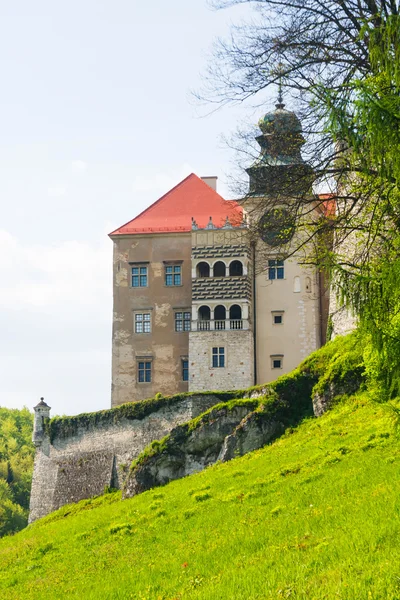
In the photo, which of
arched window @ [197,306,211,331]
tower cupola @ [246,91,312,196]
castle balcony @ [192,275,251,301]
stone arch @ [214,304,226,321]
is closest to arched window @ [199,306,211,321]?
arched window @ [197,306,211,331]

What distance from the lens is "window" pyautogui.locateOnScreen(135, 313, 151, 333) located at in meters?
43.2

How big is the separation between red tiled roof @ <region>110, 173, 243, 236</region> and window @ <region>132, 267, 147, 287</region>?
1.73 metres

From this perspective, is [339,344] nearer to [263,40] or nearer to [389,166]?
[263,40]

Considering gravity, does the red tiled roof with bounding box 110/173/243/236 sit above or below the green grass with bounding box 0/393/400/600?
above

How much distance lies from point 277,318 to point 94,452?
10064 millimetres

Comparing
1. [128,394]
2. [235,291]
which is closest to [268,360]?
[235,291]

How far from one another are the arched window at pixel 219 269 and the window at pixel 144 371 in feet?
16.2

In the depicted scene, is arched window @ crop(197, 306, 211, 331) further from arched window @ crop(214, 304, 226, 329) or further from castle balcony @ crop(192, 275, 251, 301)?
castle balcony @ crop(192, 275, 251, 301)

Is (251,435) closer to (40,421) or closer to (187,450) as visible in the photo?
(187,450)

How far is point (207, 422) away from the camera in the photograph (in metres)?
29.8

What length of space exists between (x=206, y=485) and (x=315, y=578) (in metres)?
10.5

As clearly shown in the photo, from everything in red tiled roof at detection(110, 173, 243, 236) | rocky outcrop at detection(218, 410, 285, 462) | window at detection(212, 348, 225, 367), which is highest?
red tiled roof at detection(110, 173, 243, 236)

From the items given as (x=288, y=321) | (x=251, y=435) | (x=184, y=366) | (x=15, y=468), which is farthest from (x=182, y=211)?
(x=15, y=468)

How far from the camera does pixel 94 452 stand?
37.0 meters
